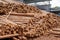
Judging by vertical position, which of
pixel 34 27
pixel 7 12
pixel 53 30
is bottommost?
pixel 53 30

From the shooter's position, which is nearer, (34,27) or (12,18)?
(34,27)

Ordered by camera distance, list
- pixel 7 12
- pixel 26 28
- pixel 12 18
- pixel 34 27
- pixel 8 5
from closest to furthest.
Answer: pixel 26 28 → pixel 34 27 → pixel 12 18 → pixel 7 12 → pixel 8 5

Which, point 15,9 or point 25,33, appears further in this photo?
point 15,9

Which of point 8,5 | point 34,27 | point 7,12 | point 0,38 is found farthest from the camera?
point 8,5

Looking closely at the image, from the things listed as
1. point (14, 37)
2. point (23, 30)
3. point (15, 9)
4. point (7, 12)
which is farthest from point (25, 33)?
point (15, 9)

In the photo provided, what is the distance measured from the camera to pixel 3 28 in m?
3.12

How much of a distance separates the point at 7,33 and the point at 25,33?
470mm

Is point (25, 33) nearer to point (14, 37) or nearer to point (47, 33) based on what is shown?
point (14, 37)

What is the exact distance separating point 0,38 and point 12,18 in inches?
48.3

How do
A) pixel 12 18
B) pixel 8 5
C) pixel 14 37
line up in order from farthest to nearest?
pixel 8 5 → pixel 12 18 → pixel 14 37

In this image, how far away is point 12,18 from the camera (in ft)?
13.6

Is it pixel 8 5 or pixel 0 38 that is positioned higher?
pixel 8 5

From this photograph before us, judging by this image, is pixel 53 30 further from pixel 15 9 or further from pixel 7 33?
pixel 7 33

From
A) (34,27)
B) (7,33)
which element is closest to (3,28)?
(7,33)
